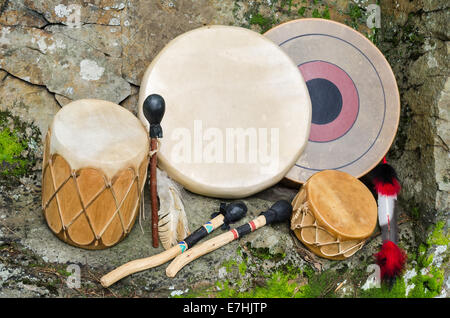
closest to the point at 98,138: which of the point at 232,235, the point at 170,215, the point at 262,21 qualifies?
the point at 170,215

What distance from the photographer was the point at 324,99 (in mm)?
3344

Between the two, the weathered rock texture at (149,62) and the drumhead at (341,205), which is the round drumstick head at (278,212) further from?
the drumhead at (341,205)

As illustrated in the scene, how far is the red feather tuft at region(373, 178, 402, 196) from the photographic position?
3.17m

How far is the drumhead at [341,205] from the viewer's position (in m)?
2.78

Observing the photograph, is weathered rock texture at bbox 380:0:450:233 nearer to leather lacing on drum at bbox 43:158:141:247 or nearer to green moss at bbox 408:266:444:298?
green moss at bbox 408:266:444:298

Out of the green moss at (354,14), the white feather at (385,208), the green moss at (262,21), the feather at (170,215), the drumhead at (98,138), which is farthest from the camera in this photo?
the green moss at (354,14)

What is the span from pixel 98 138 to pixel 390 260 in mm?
1681

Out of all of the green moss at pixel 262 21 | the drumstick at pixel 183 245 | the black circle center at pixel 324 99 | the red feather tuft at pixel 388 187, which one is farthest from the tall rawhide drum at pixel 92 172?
the red feather tuft at pixel 388 187

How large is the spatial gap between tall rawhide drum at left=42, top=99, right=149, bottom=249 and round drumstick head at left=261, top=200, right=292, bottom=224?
73cm

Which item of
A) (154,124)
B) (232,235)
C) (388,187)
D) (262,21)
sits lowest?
(232,235)

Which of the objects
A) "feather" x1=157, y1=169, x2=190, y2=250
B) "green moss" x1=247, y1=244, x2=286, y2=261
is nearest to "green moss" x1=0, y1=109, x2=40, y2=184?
"feather" x1=157, y1=169, x2=190, y2=250

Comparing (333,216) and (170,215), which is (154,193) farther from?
(333,216)

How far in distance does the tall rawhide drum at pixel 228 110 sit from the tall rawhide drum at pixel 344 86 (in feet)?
0.64

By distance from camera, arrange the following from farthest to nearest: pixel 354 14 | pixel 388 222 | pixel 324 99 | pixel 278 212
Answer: pixel 354 14, pixel 324 99, pixel 388 222, pixel 278 212
